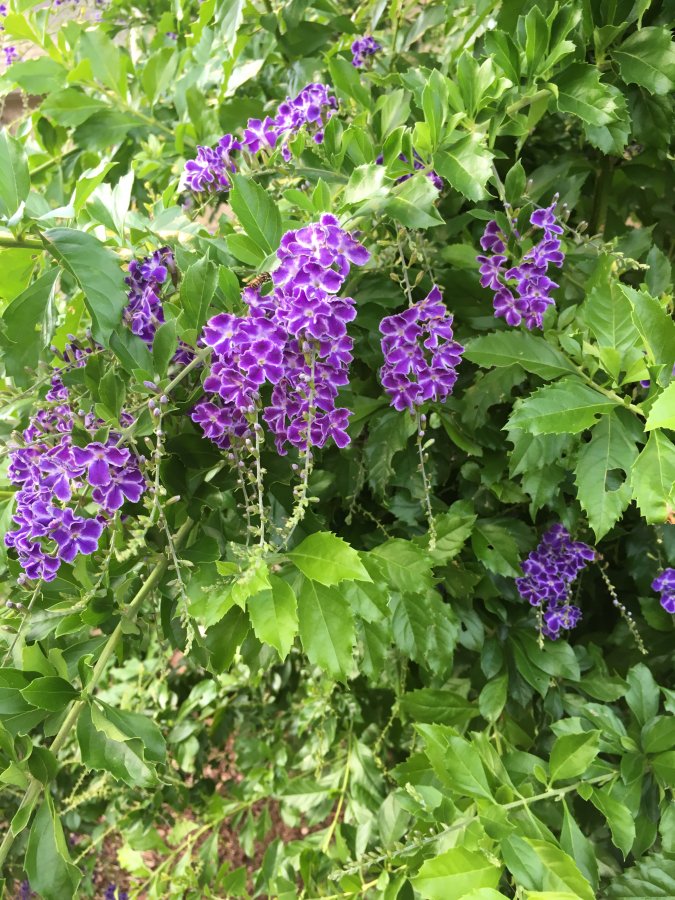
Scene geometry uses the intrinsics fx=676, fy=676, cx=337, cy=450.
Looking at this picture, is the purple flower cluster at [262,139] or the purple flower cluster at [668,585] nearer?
the purple flower cluster at [262,139]

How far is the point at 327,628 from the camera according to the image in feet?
2.68

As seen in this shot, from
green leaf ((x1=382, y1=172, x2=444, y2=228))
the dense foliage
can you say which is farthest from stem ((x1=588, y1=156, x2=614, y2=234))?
green leaf ((x1=382, y1=172, x2=444, y2=228))

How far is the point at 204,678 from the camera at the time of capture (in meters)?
1.95

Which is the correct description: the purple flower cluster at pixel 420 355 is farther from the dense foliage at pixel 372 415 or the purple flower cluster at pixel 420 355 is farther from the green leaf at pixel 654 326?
the green leaf at pixel 654 326

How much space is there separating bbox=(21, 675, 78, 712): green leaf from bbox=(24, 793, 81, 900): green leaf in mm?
112

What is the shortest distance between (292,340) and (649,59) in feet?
2.48

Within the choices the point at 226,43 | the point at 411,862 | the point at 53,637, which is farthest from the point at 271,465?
the point at 226,43

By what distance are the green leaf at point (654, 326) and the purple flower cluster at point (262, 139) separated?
53 cm

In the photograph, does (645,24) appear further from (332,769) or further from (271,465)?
(332,769)

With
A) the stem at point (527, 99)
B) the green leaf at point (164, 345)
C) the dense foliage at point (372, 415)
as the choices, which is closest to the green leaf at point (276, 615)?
the dense foliage at point (372, 415)

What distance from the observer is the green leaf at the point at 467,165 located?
0.80m

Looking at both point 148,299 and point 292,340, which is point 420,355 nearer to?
point 292,340

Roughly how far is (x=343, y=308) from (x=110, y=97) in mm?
1060

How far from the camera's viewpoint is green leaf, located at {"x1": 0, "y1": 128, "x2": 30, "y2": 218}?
0.78m
